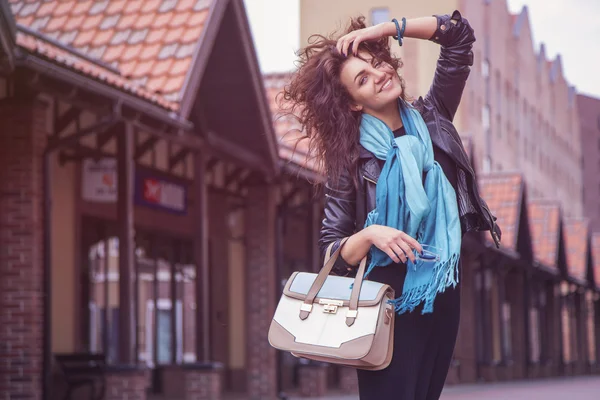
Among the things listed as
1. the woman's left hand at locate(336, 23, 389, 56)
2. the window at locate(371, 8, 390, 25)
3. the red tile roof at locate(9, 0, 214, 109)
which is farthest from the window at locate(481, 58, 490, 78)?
the woman's left hand at locate(336, 23, 389, 56)

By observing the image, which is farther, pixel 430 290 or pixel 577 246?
pixel 577 246

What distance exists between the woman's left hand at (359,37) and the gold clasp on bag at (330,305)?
2.33 feet

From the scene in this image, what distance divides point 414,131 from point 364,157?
160 mm

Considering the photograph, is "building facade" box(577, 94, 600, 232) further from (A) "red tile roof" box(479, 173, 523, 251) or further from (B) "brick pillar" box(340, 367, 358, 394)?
(B) "brick pillar" box(340, 367, 358, 394)

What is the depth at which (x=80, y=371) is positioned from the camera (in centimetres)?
1445

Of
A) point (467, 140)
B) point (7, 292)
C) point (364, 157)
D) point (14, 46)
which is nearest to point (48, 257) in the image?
point (7, 292)

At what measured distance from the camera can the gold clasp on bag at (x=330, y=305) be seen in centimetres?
328

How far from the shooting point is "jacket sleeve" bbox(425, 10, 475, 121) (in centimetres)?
357

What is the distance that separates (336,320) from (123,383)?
34.1 ft

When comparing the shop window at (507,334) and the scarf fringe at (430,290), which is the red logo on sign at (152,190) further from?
the shop window at (507,334)

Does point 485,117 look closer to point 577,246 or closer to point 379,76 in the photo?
point 577,246

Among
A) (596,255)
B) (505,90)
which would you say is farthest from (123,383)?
(596,255)

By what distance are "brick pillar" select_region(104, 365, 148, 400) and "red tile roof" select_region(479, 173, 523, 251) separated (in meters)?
20.9

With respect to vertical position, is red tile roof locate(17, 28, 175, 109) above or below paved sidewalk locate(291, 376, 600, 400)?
above
